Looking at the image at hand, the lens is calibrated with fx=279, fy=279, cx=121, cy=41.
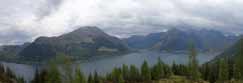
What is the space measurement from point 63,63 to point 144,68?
3779 inches

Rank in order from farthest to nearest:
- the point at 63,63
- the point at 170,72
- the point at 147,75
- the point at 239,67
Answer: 1. the point at 170,72
2. the point at 147,75
3. the point at 239,67
4. the point at 63,63

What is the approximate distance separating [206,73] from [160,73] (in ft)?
75.3

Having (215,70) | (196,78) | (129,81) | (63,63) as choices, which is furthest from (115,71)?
(63,63)

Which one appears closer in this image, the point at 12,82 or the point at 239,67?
the point at 239,67

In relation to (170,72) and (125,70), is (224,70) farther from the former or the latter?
(125,70)

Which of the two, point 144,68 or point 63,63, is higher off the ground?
point 63,63

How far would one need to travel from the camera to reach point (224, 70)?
382ft

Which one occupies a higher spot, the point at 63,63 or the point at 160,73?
the point at 63,63

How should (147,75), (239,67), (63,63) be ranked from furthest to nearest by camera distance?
1. (147,75)
2. (239,67)
3. (63,63)

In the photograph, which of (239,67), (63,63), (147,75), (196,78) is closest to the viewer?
(63,63)

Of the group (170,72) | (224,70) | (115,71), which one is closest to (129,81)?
(115,71)

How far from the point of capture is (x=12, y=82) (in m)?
142

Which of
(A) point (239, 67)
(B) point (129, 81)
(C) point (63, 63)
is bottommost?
(B) point (129, 81)

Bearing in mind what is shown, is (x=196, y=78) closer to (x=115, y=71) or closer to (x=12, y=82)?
(x=115, y=71)
